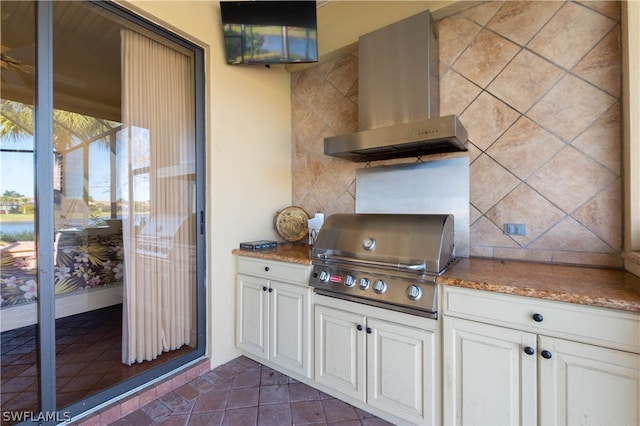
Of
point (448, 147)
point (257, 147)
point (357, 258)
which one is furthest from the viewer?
point (257, 147)

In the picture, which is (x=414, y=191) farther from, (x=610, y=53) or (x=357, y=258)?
(x=610, y=53)

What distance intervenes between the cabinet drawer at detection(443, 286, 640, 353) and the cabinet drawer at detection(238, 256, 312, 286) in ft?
2.81

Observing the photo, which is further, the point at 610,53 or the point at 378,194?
the point at 378,194

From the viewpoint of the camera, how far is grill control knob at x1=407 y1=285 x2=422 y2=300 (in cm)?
137

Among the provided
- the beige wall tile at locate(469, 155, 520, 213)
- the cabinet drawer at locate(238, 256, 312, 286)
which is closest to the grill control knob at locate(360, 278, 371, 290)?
the cabinet drawer at locate(238, 256, 312, 286)

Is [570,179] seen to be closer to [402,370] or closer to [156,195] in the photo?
[402,370]

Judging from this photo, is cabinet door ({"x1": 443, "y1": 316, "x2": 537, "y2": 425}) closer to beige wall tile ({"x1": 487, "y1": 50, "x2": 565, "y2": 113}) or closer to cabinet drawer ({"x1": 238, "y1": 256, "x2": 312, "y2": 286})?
cabinet drawer ({"x1": 238, "y1": 256, "x2": 312, "y2": 286})

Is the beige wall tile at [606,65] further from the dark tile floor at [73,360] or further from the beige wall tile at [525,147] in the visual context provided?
the dark tile floor at [73,360]

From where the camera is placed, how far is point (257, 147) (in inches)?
94.8

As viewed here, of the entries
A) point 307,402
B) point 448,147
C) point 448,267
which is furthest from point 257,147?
point 307,402

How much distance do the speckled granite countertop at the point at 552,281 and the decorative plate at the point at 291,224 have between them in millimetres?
1294

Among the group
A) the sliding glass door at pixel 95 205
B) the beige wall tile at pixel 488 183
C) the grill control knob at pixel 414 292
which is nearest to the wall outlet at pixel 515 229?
the beige wall tile at pixel 488 183

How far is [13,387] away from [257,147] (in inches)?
80.1

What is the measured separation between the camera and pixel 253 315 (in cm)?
204
